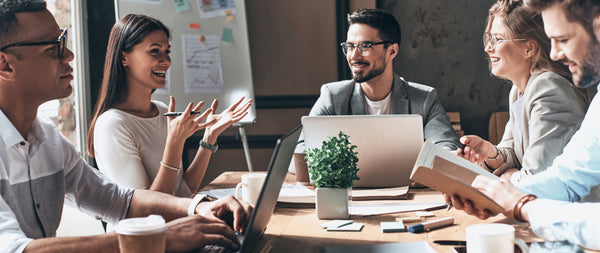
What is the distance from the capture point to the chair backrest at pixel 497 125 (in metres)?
3.75

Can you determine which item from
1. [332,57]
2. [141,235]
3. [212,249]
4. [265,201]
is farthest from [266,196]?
[332,57]

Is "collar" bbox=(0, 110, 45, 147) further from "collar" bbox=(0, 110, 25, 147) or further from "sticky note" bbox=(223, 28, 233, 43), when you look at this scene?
"sticky note" bbox=(223, 28, 233, 43)

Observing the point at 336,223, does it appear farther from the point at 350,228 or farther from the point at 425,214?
the point at 425,214

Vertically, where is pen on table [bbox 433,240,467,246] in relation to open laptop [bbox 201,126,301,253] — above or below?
below

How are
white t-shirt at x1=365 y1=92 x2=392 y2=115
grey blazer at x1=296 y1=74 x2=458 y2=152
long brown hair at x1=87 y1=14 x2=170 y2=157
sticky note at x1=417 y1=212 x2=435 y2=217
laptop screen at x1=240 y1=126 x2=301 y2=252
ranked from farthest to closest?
white t-shirt at x1=365 y1=92 x2=392 y2=115 → grey blazer at x1=296 y1=74 x2=458 y2=152 → long brown hair at x1=87 y1=14 x2=170 y2=157 → sticky note at x1=417 y1=212 x2=435 y2=217 → laptop screen at x1=240 y1=126 x2=301 y2=252

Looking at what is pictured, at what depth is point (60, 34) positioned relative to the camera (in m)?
1.44

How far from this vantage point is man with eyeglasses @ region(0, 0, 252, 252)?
4.01ft

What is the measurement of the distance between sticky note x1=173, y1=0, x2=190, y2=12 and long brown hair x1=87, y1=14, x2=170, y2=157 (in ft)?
4.19

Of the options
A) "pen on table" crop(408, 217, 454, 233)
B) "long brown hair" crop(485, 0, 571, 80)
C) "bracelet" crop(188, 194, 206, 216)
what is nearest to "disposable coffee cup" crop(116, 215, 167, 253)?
"bracelet" crop(188, 194, 206, 216)

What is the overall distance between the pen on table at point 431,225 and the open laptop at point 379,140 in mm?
457

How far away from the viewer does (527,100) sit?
1831 mm

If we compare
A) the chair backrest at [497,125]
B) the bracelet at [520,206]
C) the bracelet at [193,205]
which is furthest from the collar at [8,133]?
the chair backrest at [497,125]

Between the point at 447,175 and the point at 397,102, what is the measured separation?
1344 mm

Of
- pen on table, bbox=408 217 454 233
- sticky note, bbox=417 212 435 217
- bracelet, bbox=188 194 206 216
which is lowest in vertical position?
sticky note, bbox=417 212 435 217
